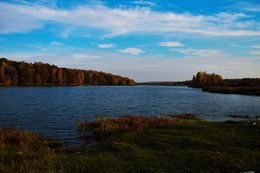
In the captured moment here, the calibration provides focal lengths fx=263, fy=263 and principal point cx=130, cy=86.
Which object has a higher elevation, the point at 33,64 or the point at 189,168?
the point at 33,64

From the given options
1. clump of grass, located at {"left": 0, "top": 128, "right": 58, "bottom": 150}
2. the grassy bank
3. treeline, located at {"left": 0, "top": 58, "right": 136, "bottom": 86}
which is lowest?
clump of grass, located at {"left": 0, "top": 128, "right": 58, "bottom": 150}

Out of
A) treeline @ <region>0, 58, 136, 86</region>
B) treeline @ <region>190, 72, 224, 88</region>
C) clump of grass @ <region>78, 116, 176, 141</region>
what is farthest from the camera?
treeline @ <region>190, 72, 224, 88</region>

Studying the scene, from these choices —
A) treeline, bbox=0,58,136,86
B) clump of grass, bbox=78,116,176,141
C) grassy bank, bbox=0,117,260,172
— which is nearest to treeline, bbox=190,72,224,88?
treeline, bbox=0,58,136,86

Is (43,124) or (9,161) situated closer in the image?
(9,161)

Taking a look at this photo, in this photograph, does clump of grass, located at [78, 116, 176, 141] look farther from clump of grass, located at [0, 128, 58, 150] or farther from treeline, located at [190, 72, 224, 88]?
treeline, located at [190, 72, 224, 88]

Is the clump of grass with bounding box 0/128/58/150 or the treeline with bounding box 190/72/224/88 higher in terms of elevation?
the treeline with bounding box 190/72/224/88

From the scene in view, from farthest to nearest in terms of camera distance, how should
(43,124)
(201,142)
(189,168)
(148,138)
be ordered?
(43,124), (148,138), (201,142), (189,168)

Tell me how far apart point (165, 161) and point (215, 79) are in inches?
6341

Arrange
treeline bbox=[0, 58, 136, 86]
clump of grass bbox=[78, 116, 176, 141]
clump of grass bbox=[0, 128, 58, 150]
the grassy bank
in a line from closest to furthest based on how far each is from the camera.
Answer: the grassy bank < clump of grass bbox=[0, 128, 58, 150] < clump of grass bbox=[78, 116, 176, 141] < treeline bbox=[0, 58, 136, 86]

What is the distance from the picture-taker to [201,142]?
16297mm

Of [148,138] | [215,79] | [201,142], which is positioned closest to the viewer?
[201,142]

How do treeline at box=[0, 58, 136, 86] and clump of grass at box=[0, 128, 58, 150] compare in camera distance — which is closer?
clump of grass at box=[0, 128, 58, 150]

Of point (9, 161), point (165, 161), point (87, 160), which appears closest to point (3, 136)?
point (9, 161)

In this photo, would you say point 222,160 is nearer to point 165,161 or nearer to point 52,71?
point 165,161
